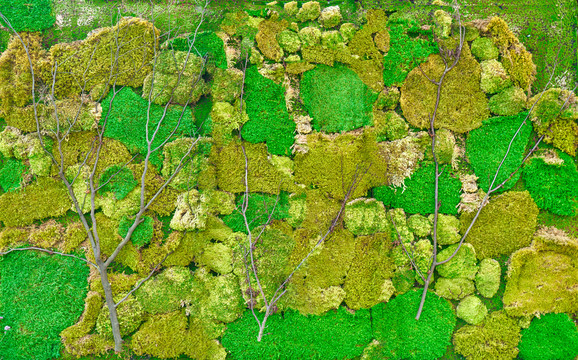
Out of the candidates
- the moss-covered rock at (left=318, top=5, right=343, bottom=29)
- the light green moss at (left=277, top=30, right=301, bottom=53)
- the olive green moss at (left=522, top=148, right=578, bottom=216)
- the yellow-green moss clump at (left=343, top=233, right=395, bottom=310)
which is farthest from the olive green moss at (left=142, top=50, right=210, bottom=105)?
the olive green moss at (left=522, top=148, right=578, bottom=216)

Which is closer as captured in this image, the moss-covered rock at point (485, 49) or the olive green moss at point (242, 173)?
the olive green moss at point (242, 173)

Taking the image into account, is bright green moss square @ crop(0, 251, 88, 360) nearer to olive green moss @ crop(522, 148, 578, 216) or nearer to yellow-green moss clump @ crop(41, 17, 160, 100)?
yellow-green moss clump @ crop(41, 17, 160, 100)

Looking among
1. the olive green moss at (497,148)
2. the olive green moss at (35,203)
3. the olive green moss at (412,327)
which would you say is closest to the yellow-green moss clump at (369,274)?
the olive green moss at (412,327)

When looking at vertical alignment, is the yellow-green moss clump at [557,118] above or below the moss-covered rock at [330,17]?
below

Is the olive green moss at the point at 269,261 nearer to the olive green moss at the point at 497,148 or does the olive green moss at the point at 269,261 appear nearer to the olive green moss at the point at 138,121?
the olive green moss at the point at 138,121

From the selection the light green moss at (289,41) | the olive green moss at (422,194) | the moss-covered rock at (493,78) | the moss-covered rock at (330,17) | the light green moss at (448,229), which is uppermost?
the moss-covered rock at (330,17)

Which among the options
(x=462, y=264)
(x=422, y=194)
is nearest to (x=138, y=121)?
(x=422, y=194)

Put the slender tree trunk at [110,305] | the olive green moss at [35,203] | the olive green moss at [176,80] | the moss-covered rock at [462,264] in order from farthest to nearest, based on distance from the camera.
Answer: the olive green moss at [176,80], the moss-covered rock at [462,264], the olive green moss at [35,203], the slender tree trunk at [110,305]

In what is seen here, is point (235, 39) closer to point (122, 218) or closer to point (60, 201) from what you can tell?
point (122, 218)
